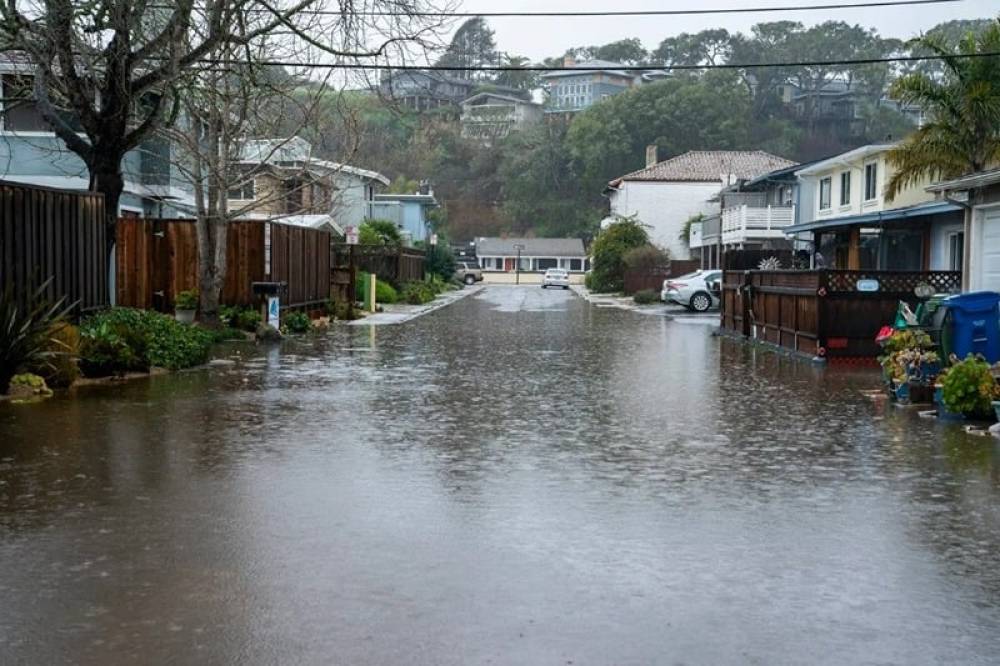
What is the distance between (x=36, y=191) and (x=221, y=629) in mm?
12797

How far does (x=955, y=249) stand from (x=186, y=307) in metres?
21.4

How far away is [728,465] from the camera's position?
35.0 ft

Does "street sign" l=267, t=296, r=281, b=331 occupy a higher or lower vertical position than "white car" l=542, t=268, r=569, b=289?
lower

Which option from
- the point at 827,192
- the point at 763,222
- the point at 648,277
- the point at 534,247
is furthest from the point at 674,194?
the point at 534,247

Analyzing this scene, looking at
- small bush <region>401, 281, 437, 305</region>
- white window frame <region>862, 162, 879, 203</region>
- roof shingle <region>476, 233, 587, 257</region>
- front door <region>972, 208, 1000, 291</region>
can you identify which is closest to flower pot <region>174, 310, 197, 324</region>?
front door <region>972, 208, 1000, 291</region>

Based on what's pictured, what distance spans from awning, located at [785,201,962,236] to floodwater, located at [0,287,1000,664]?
1823cm

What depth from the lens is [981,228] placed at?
1748 cm

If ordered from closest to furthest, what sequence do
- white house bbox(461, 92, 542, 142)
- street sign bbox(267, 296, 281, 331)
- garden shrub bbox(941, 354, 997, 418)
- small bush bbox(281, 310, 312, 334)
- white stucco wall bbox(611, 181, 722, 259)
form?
garden shrub bbox(941, 354, 997, 418) → street sign bbox(267, 296, 281, 331) → small bush bbox(281, 310, 312, 334) → white stucco wall bbox(611, 181, 722, 259) → white house bbox(461, 92, 542, 142)

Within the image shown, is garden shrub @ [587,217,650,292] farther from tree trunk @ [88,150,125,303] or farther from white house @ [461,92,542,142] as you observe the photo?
white house @ [461,92,542,142]

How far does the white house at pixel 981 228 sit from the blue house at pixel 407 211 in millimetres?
56377

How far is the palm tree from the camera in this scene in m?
30.1

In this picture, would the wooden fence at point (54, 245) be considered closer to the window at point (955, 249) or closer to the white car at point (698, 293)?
the window at point (955, 249)

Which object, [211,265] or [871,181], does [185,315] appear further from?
[871,181]

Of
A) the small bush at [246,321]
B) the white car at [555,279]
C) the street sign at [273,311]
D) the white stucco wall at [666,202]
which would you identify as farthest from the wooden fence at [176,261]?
the white car at [555,279]
